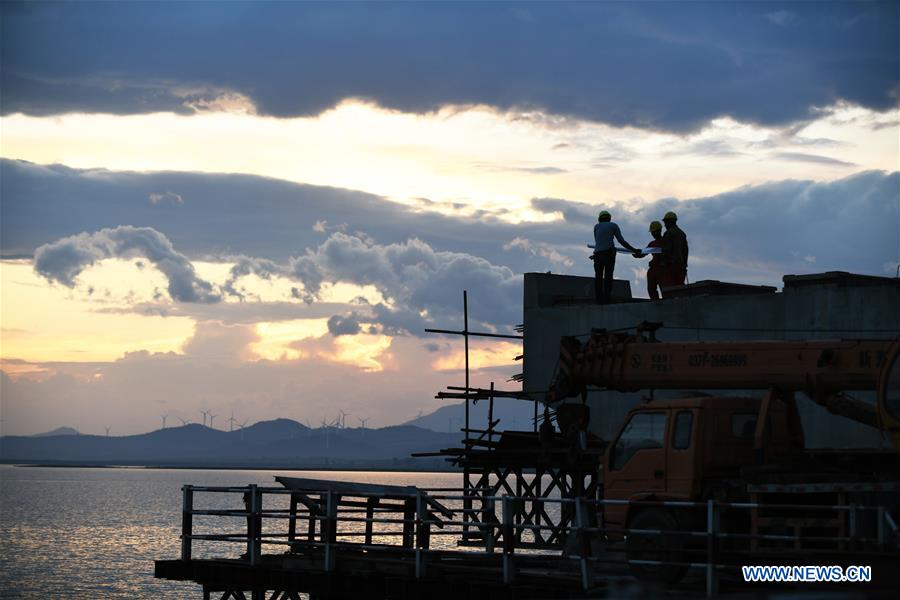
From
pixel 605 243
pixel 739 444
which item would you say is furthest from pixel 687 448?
pixel 605 243

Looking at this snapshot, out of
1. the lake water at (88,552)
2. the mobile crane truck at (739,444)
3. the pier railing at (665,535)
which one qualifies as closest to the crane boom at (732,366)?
the mobile crane truck at (739,444)

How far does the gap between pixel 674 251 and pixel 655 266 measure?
1654 mm

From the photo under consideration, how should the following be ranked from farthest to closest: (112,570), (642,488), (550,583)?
(112,570), (642,488), (550,583)

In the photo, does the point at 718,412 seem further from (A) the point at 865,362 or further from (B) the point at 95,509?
(B) the point at 95,509

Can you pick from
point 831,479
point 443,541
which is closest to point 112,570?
point 443,541

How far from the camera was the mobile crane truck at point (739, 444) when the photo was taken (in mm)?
18266

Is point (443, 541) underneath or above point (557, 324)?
underneath

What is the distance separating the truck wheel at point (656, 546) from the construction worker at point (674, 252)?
1594 centimetres

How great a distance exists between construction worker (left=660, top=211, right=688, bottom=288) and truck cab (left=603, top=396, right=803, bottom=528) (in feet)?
48.3

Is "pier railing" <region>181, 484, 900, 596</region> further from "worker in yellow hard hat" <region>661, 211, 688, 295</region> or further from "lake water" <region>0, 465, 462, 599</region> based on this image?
"lake water" <region>0, 465, 462, 599</region>

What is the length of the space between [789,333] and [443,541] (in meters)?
81.4

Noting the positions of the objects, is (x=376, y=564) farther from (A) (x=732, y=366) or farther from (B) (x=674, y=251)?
(B) (x=674, y=251)

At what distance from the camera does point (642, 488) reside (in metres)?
20.5

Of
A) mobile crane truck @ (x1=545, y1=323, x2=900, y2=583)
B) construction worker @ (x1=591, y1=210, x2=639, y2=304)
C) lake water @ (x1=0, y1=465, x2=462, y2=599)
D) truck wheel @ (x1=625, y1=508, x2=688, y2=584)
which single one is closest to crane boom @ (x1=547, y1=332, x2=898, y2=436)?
mobile crane truck @ (x1=545, y1=323, x2=900, y2=583)
